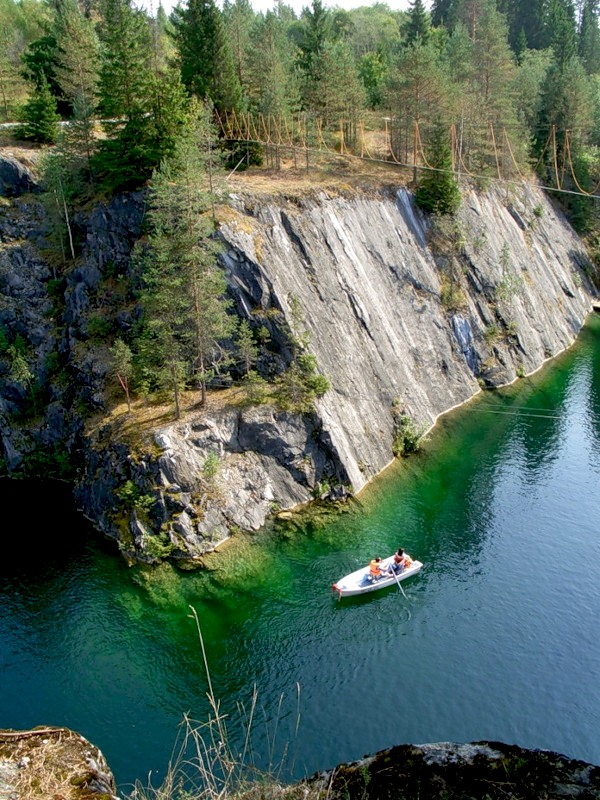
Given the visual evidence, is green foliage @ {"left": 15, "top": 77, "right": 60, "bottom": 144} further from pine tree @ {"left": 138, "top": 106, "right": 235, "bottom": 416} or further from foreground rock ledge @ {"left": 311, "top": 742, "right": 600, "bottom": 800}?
foreground rock ledge @ {"left": 311, "top": 742, "right": 600, "bottom": 800}

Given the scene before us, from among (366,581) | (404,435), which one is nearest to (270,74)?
(404,435)

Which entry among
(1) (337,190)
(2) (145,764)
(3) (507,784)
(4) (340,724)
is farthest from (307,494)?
(3) (507,784)

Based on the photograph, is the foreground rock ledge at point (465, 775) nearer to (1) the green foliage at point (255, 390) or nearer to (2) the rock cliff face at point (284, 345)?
(2) the rock cliff face at point (284, 345)

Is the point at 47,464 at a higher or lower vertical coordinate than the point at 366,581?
higher

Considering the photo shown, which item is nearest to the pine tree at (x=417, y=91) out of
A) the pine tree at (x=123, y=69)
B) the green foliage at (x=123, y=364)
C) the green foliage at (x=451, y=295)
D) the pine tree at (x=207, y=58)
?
the green foliage at (x=451, y=295)

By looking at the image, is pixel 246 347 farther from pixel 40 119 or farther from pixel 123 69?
pixel 40 119

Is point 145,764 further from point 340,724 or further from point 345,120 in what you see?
point 345,120

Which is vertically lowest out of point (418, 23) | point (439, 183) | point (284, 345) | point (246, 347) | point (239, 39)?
point (284, 345)

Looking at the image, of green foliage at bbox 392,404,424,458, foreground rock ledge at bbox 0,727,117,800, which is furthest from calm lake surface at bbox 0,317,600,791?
foreground rock ledge at bbox 0,727,117,800
